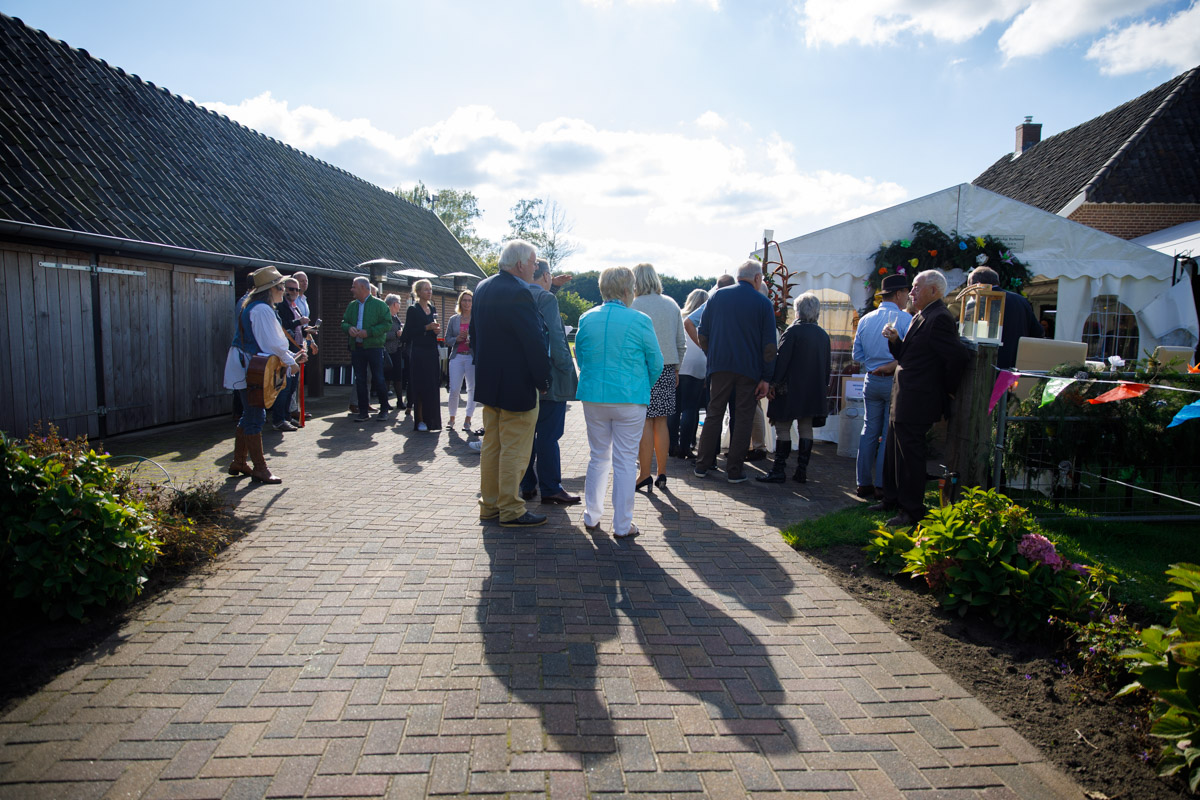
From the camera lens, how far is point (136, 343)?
8812mm

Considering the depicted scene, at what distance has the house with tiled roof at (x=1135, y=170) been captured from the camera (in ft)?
55.8

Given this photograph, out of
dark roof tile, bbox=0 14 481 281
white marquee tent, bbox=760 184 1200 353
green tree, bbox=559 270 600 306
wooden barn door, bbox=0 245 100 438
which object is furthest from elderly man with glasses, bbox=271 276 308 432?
green tree, bbox=559 270 600 306

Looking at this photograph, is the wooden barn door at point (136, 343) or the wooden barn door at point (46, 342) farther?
the wooden barn door at point (136, 343)

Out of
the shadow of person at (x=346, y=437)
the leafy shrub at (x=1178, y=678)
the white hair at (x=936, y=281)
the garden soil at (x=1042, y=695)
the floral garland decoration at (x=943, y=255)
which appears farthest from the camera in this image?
the floral garland decoration at (x=943, y=255)

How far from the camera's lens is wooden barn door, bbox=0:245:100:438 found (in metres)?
7.10

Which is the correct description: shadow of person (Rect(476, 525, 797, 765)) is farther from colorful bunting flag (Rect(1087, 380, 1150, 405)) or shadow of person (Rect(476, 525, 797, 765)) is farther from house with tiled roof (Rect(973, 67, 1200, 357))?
house with tiled roof (Rect(973, 67, 1200, 357))

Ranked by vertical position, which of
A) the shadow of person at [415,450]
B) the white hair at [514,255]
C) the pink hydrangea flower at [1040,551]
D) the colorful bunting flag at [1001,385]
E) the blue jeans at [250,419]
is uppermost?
the white hair at [514,255]

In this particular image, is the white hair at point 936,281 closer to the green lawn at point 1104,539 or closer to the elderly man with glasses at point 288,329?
the green lawn at point 1104,539

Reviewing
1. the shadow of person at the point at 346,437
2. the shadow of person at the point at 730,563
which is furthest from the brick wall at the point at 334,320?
the shadow of person at the point at 730,563

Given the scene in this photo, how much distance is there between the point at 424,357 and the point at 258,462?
138 inches

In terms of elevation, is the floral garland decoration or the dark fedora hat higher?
the floral garland decoration

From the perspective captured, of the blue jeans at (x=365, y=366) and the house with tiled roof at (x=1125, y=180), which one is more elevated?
the house with tiled roof at (x=1125, y=180)

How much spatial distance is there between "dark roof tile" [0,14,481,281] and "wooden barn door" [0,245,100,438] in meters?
0.51

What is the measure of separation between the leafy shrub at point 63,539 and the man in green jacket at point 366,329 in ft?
21.1
